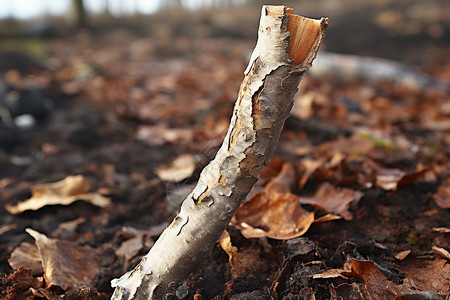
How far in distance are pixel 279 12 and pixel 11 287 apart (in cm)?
142

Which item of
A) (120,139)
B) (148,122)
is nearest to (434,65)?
(148,122)

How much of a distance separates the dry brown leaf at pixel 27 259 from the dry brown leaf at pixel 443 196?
1.90m

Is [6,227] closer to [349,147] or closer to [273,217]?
[273,217]

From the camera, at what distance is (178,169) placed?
8.29ft

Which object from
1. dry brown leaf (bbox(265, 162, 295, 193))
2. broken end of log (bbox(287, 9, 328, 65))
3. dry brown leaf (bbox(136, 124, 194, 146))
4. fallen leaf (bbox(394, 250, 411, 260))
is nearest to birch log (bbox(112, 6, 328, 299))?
broken end of log (bbox(287, 9, 328, 65))

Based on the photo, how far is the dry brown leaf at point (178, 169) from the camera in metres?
2.34

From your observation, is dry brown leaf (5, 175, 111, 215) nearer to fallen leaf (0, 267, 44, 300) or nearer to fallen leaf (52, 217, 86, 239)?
fallen leaf (52, 217, 86, 239)

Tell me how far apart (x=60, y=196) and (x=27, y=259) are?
574 mm

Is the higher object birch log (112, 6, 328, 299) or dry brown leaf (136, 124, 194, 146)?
birch log (112, 6, 328, 299)

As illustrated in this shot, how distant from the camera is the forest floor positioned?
56.4 inches

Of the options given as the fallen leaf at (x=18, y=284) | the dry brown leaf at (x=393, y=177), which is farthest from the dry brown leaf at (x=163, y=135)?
the fallen leaf at (x=18, y=284)

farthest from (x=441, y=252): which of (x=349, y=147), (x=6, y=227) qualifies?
(x=6, y=227)

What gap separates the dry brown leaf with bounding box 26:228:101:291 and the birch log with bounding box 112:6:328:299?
1.14ft

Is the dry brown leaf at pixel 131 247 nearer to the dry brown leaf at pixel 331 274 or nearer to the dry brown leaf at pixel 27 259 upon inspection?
the dry brown leaf at pixel 27 259
